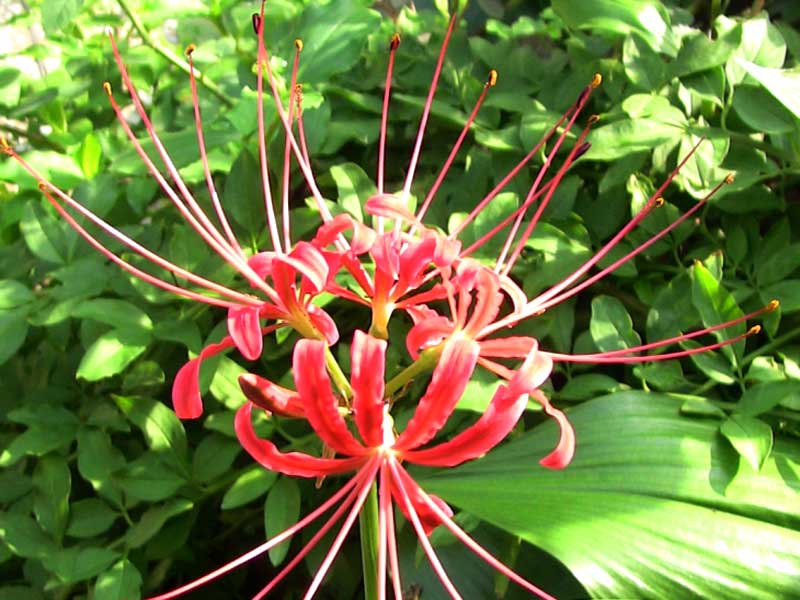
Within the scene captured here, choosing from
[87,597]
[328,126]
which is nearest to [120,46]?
[328,126]

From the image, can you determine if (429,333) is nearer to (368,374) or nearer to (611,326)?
(368,374)

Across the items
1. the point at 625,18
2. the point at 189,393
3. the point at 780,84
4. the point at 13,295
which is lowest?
the point at 189,393

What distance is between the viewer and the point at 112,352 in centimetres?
75

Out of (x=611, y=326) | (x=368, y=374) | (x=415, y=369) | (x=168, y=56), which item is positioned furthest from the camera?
(x=168, y=56)

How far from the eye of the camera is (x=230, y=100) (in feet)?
3.01

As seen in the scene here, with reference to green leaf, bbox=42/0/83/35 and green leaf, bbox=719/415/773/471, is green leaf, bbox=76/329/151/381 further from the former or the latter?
→ green leaf, bbox=719/415/773/471

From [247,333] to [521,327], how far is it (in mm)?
347

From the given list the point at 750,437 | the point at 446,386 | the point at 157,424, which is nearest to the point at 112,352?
the point at 157,424

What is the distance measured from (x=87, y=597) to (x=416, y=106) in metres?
0.56

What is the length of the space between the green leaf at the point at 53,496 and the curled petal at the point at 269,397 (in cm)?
38

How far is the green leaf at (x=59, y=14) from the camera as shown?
760mm

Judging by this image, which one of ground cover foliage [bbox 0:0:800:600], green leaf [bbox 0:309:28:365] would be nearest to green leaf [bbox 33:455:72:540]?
ground cover foliage [bbox 0:0:800:600]

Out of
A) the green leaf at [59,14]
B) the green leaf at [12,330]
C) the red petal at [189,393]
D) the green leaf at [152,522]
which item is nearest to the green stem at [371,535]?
the red petal at [189,393]

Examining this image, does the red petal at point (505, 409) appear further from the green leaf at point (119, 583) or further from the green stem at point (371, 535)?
the green leaf at point (119, 583)
